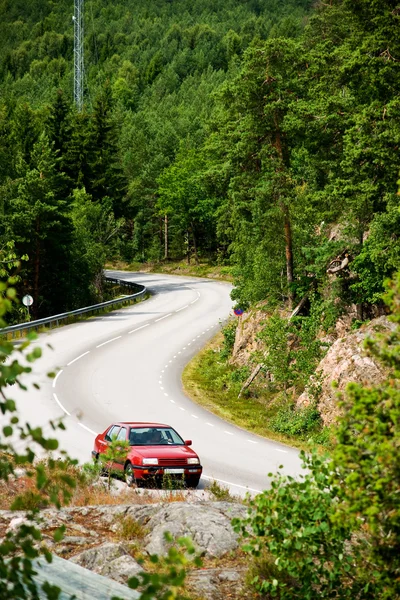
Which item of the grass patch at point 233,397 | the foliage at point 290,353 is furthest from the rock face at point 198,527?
the foliage at point 290,353

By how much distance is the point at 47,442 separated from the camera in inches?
177

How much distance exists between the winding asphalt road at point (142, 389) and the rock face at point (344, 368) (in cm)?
232

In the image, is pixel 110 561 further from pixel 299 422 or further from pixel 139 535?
pixel 299 422

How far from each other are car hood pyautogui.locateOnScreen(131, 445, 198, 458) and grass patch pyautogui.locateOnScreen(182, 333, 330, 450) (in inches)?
265

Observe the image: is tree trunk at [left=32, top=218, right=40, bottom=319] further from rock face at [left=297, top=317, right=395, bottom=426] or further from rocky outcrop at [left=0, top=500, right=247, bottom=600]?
rocky outcrop at [left=0, top=500, right=247, bottom=600]

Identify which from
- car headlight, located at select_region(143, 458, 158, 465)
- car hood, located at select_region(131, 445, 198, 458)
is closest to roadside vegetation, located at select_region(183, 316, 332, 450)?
car hood, located at select_region(131, 445, 198, 458)

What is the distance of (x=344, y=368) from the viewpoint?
964 inches

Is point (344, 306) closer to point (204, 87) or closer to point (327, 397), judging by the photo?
point (327, 397)

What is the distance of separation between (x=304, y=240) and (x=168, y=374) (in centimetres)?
868

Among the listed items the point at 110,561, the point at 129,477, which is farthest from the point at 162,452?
the point at 110,561

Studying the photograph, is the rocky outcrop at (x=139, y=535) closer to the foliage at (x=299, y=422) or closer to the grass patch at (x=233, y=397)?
the grass patch at (x=233, y=397)

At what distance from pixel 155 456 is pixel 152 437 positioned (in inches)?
51.8

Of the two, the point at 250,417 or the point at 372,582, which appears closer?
the point at 372,582

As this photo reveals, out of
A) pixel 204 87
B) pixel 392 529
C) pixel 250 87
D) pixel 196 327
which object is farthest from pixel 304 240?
pixel 204 87
